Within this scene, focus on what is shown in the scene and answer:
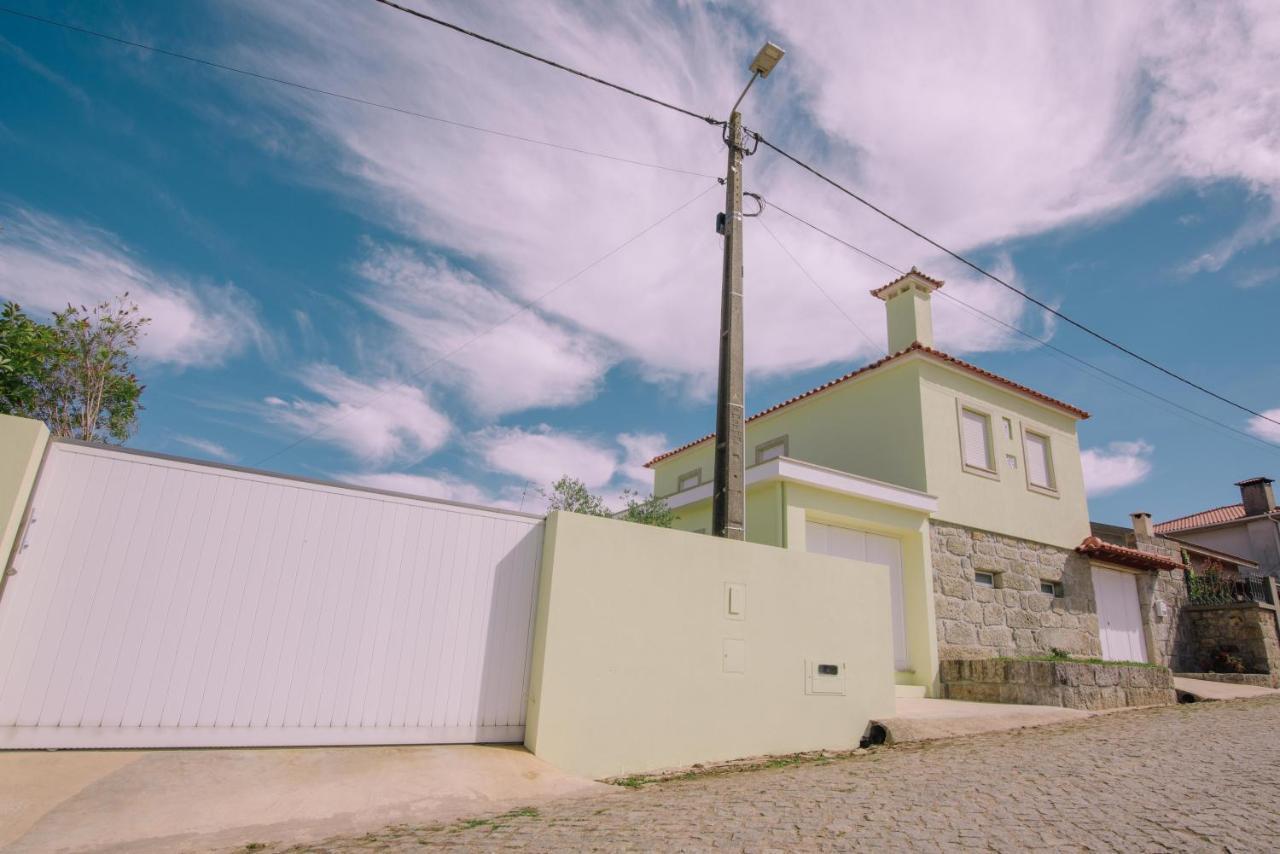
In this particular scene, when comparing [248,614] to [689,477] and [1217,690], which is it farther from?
[1217,690]

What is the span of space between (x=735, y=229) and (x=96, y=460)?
6.46m

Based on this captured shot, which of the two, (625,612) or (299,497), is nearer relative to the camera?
(299,497)

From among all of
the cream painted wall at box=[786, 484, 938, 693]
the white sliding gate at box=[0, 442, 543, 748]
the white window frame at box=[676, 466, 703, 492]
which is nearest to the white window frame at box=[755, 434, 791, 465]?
the white window frame at box=[676, 466, 703, 492]

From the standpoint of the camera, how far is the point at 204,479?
→ 5258 mm

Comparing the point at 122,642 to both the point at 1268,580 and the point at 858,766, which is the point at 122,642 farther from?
the point at 1268,580

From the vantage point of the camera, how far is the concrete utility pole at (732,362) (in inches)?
280

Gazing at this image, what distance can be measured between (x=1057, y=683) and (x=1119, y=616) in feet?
23.1

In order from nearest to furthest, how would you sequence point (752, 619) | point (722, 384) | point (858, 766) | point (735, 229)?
point (858, 766)
point (752, 619)
point (722, 384)
point (735, 229)

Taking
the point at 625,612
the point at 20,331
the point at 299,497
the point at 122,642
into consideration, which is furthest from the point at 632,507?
the point at 20,331

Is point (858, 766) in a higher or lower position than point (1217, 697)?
lower

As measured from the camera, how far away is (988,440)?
13.4 m

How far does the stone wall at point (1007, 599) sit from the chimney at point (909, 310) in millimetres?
3913

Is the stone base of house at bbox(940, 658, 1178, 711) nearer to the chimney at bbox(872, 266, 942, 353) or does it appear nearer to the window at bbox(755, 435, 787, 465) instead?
the window at bbox(755, 435, 787, 465)

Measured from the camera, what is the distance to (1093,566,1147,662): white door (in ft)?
45.8
